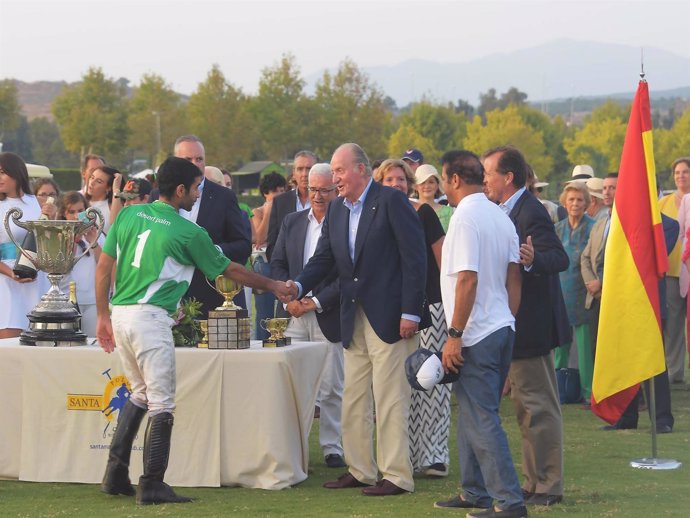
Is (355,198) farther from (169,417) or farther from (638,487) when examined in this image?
(638,487)

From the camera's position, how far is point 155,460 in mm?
7078

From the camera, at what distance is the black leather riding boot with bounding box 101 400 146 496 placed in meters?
7.21

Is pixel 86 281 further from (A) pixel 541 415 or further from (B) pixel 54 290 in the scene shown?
(A) pixel 541 415

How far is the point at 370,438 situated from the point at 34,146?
157184 mm

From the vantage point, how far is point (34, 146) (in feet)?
520

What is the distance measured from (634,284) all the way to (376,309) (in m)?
2.13

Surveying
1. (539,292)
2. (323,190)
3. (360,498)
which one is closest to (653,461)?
(539,292)

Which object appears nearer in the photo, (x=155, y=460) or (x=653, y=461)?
(x=155, y=460)

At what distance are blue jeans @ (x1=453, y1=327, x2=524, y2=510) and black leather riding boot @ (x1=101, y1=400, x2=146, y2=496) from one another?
2.04 meters

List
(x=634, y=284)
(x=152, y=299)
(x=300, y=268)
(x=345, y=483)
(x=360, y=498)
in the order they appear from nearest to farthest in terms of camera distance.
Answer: (x=152, y=299) < (x=360, y=498) < (x=345, y=483) < (x=634, y=284) < (x=300, y=268)

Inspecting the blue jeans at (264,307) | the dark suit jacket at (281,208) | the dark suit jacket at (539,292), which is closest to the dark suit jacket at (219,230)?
the dark suit jacket at (281,208)

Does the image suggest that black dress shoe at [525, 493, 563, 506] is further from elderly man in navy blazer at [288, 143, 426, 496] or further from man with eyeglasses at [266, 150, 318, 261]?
man with eyeglasses at [266, 150, 318, 261]

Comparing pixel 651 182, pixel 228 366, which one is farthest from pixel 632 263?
pixel 228 366

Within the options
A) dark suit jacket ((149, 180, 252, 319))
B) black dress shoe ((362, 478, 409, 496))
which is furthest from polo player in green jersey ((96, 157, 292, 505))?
dark suit jacket ((149, 180, 252, 319))
